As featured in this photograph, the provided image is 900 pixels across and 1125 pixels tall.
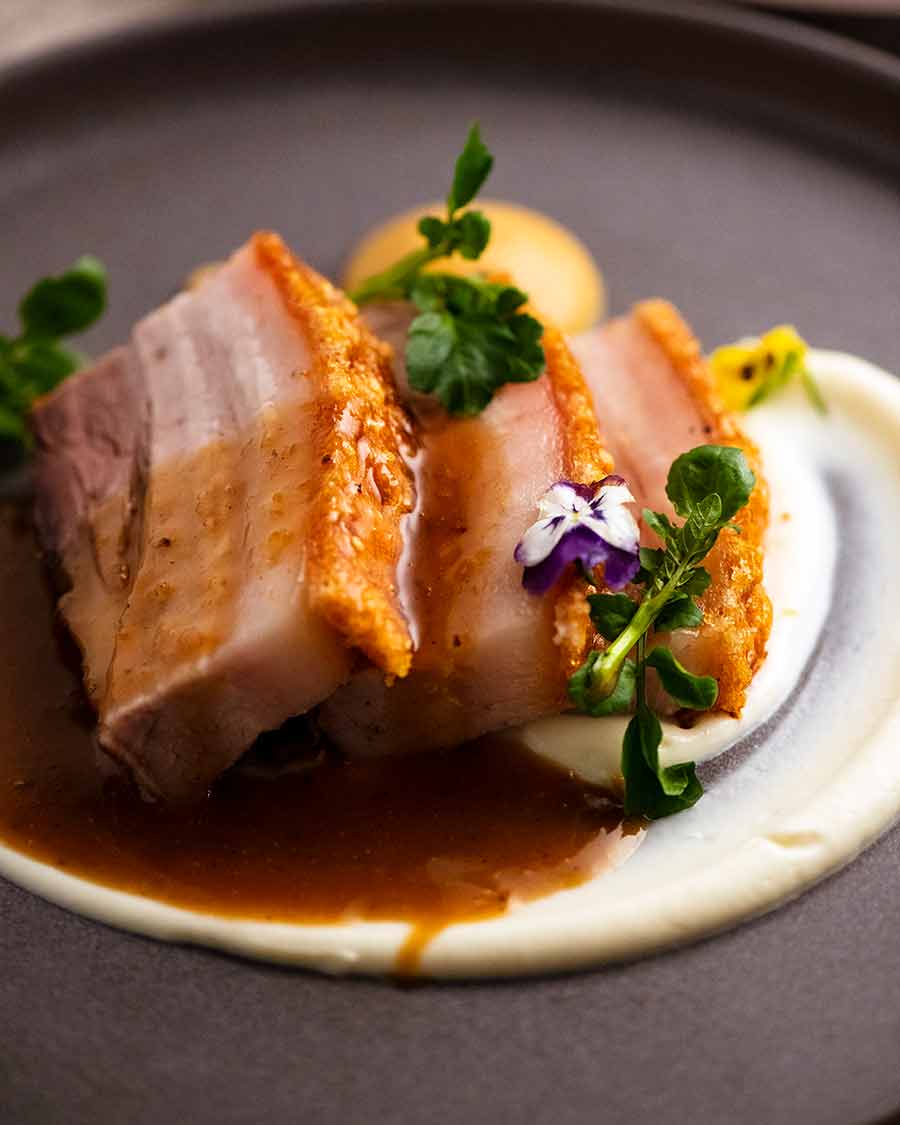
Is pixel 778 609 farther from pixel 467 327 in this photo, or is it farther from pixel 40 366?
pixel 40 366

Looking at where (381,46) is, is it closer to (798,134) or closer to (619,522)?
(798,134)

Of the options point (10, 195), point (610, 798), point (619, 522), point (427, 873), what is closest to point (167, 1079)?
point (427, 873)

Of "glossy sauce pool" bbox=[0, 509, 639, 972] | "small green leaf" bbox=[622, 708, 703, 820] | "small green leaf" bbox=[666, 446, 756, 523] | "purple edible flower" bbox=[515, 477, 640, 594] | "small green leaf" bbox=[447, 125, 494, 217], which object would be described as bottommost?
"glossy sauce pool" bbox=[0, 509, 639, 972]

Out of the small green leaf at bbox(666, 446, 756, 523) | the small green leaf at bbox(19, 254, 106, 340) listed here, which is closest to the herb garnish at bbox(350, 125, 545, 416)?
the small green leaf at bbox(666, 446, 756, 523)

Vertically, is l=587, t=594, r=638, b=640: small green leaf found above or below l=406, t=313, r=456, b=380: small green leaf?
below

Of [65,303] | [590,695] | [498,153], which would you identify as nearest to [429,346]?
[590,695]

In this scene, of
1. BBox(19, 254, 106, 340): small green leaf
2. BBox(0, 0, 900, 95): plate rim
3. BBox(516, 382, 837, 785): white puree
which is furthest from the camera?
BBox(0, 0, 900, 95): plate rim

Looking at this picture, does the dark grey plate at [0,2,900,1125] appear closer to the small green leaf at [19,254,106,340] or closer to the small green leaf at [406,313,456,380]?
the small green leaf at [19,254,106,340]
